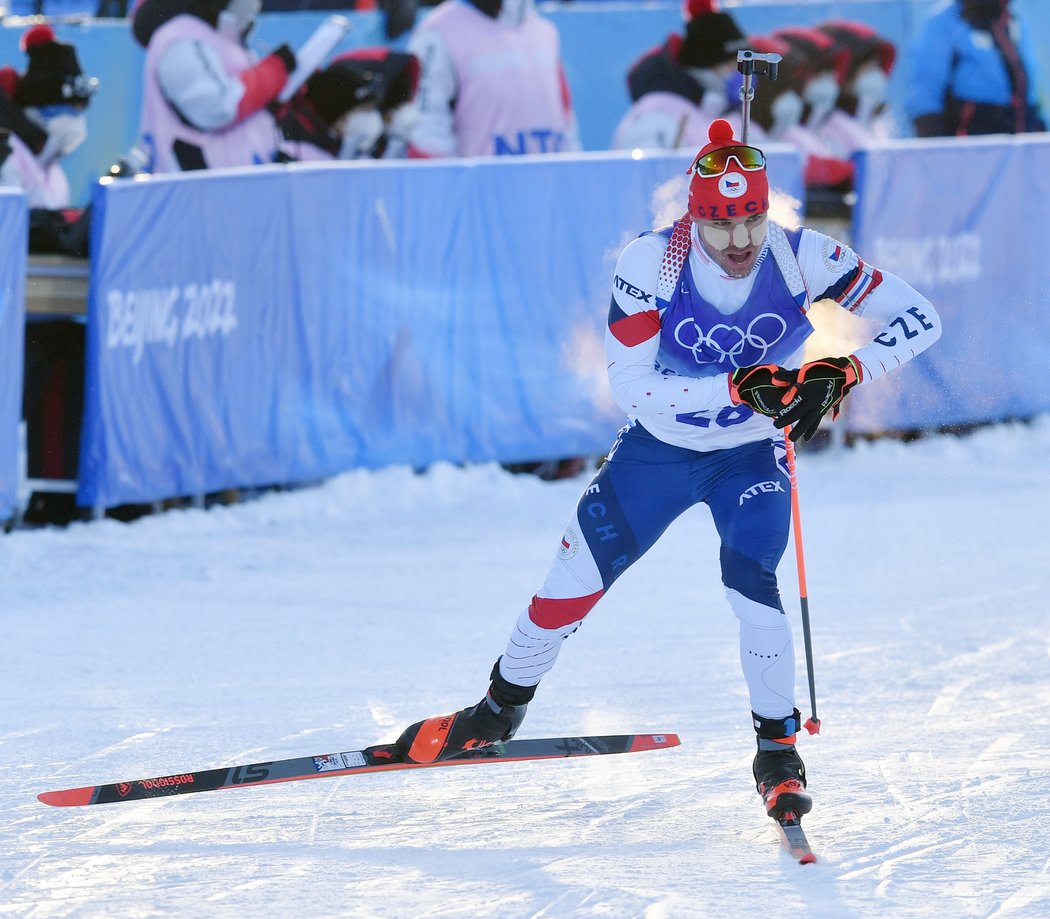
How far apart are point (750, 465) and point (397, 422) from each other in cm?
498

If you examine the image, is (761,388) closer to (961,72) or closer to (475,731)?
(475,731)

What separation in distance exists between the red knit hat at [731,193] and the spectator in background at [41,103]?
19.2 ft

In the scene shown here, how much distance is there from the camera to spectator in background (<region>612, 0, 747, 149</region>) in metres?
12.3

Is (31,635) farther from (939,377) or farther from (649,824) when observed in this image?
(939,377)

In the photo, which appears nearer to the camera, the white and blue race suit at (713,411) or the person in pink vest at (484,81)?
the white and blue race suit at (713,411)

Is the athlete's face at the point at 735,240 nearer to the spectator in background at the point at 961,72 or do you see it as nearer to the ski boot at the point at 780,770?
the ski boot at the point at 780,770

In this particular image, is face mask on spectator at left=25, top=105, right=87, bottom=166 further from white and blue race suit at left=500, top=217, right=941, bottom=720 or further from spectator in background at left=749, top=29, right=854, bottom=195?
white and blue race suit at left=500, top=217, right=941, bottom=720

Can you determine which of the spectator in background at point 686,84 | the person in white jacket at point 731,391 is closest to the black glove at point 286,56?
the spectator in background at point 686,84

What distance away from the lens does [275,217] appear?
951 centimetres

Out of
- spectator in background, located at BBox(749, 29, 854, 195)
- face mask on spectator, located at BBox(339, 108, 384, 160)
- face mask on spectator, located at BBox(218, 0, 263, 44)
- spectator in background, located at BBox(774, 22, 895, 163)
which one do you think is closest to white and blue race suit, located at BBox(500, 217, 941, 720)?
face mask on spectator, located at BBox(218, 0, 263, 44)

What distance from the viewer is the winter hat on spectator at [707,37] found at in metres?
12.2

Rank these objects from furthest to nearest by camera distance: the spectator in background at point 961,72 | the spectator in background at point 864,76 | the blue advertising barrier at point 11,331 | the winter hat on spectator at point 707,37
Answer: the spectator in background at point 864,76 → the spectator in background at point 961,72 → the winter hat on spectator at point 707,37 → the blue advertising barrier at point 11,331

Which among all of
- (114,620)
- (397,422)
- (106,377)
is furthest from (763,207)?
(397,422)

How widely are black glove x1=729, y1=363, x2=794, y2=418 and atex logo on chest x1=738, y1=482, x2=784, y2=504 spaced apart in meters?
0.32
